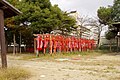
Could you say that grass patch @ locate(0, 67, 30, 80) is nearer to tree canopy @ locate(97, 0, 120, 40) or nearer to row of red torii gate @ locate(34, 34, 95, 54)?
row of red torii gate @ locate(34, 34, 95, 54)

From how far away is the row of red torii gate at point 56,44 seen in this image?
2489cm

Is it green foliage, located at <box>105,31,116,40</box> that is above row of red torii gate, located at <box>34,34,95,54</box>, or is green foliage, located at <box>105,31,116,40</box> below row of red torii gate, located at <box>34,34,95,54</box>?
above

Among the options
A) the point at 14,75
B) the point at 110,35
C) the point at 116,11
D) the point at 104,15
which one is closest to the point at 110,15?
the point at 104,15

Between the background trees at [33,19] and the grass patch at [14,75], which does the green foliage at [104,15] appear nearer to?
the background trees at [33,19]

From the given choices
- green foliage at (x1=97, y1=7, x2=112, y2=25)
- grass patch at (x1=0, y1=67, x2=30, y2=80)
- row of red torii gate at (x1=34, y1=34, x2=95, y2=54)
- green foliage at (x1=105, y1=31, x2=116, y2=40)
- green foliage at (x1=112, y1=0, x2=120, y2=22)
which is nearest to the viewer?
grass patch at (x1=0, y1=67, x2=30, y2=80)

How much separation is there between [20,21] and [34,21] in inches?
70.2

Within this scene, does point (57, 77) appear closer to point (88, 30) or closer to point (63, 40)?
point (63, 40)

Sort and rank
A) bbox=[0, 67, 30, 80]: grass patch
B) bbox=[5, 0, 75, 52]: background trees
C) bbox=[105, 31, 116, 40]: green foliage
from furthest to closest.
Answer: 1. bbox=[105, 31, 116, 40]: green foliage
2. bbox=[5, 0, 75, 52]: background trees
3. bbox=[0, 67, 30, 80]: grass patch

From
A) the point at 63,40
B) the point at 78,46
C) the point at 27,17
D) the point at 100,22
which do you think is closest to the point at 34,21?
the point at 27,17

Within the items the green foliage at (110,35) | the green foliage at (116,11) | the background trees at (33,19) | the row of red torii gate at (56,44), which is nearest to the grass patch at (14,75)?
the row of red torii gate at (56,44)

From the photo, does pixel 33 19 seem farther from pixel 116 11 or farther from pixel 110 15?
pixel 110 15

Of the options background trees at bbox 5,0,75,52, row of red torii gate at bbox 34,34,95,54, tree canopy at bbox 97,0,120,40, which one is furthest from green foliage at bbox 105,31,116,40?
background trees at bbox 5,0,75,52

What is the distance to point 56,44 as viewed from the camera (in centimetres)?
2692

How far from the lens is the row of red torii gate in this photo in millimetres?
24891
